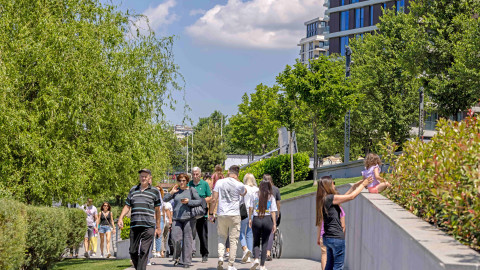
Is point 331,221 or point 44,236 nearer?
point 331,221

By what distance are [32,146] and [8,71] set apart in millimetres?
1986

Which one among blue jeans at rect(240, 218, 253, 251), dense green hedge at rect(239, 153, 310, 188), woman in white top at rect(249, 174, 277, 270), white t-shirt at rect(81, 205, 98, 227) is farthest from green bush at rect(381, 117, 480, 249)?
dense green hedge at rect(239, 153, 310, 188)

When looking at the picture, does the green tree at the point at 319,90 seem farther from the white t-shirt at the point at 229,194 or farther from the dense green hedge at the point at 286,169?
the white t-shirt at the point at 229,194

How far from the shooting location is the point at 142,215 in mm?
10188

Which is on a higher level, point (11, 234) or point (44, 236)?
point (11, 234)

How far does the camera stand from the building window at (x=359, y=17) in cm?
7706

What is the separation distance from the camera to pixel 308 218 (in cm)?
1484

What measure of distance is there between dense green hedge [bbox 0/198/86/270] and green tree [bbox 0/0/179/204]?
1.55m

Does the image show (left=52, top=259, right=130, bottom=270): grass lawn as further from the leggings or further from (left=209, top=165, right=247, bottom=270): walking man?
the leggings

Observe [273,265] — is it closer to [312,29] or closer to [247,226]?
[247,226]

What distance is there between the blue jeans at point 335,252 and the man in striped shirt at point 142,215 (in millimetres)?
3091

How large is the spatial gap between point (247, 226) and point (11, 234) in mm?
4354

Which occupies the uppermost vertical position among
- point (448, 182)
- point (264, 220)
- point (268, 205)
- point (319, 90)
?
point (319, 90)

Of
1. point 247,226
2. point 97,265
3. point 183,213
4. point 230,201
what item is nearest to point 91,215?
point 97,265
